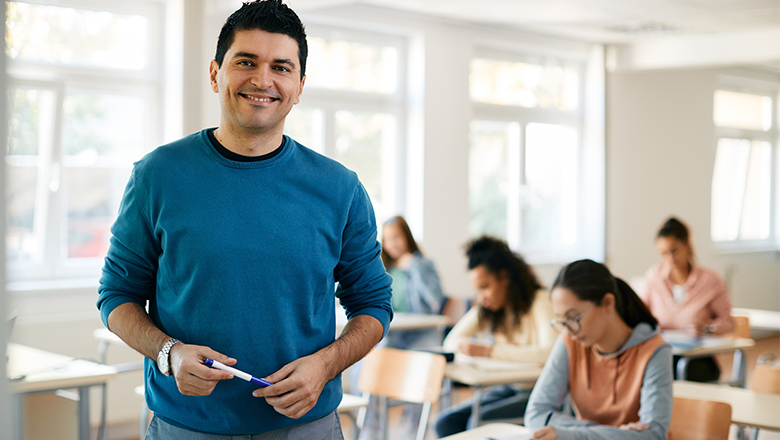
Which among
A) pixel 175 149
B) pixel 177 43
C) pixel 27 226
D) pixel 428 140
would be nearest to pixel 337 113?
pixel 428 140

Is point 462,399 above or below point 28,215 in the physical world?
below

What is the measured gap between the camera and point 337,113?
5.64 meters

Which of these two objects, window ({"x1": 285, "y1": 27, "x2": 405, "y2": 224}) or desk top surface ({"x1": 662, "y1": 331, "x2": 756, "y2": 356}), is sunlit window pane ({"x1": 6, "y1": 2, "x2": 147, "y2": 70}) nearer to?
window ({"x1": 285, "y1": 27, "x2": 405, "y2": 224})

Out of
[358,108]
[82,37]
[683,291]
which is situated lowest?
[683,291]

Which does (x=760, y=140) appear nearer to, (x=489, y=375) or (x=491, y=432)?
(x=489, y=375)

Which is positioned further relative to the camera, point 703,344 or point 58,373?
point 703,344

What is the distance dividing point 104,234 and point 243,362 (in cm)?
392

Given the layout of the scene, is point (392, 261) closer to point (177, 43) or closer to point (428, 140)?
point (428, 140)

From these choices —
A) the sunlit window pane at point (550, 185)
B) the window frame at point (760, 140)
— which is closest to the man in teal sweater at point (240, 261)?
the sunlit window pane at point (550, 185)

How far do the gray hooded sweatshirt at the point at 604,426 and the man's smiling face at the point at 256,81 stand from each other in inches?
50.6

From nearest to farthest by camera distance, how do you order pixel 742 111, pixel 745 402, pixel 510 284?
pixel 745 402 → pixel 510 284 → pixel 742 111

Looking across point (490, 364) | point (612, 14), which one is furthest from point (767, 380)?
point (612, 14)

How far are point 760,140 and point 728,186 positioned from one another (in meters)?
0.79

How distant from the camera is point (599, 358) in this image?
2393mm
